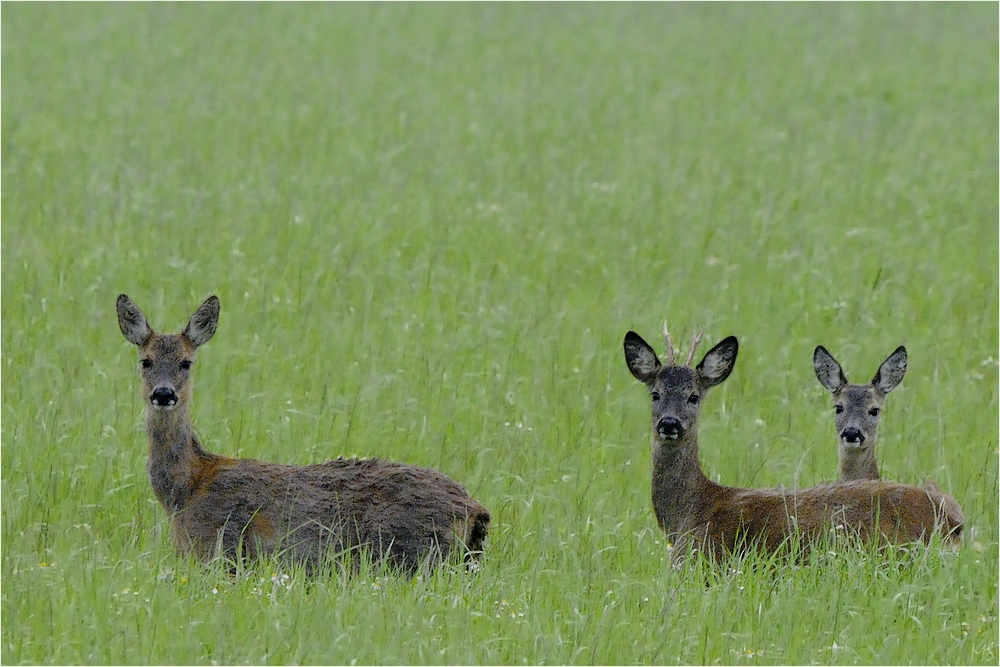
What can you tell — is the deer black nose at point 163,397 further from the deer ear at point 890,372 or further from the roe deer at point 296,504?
the deer ear at point 890,372

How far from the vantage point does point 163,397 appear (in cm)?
706

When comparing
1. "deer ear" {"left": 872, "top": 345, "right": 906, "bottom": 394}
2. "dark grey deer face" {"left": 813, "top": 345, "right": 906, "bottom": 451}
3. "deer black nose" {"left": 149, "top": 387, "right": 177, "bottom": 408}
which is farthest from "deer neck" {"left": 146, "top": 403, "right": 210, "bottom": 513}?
"deer ear" {"left": 872, "top": 345, "right": 906, "bottom": 394}

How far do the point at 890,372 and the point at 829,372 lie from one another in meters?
0.27

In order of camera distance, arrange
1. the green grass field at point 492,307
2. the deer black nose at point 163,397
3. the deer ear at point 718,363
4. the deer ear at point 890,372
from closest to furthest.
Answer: the green grass field at point 492,307 < the deer black nose at point 163,397 < the deer ear at point 718,363 < the deer ear at point 890,372

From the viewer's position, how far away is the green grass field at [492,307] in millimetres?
6008

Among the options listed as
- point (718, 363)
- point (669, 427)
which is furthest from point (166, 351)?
point (718, 363)

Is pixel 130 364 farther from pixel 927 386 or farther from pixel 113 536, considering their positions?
pixel 927 386

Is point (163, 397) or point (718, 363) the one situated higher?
point (718, 363)

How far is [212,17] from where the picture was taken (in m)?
22.4

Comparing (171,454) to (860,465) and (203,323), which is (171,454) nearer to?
(203,323)

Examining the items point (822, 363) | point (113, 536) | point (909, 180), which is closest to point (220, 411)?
point (113, 536)

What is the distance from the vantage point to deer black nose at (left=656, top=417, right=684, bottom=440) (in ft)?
23.2

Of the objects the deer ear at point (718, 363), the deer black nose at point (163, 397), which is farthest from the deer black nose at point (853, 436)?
the deer black nose at point (163, 397)

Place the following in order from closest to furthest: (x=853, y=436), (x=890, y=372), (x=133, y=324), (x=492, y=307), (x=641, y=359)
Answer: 1. (x=641, y=359)
2. (x=133, y=324)
3. (x=853, y=436)
4. (x=890, y=372)
5. (x=492, y=307)
